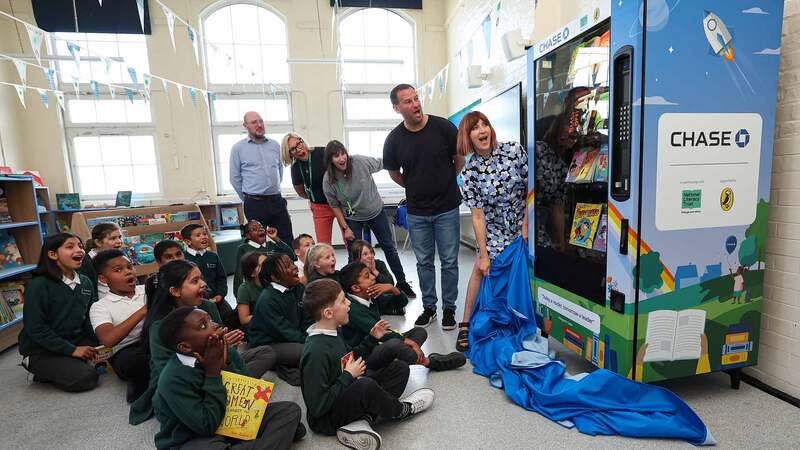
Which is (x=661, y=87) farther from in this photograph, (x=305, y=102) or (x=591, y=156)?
(x=305, y=102)

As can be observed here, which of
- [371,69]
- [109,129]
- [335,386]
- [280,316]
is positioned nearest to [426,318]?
[280,316]

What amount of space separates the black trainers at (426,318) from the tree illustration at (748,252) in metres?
1.76

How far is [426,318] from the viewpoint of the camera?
2828 millimetres

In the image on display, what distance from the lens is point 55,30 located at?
570 centimetres

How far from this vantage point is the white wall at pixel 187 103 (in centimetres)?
585

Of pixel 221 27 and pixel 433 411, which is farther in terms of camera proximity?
pixel 221 27

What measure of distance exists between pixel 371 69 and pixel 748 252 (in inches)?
246

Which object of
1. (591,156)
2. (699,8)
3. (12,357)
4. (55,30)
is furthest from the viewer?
(55,30)

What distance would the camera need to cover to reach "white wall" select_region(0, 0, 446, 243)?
585 centimetres

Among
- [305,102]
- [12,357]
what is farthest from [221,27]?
[12,357]

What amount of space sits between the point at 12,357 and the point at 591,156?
388 centimetres

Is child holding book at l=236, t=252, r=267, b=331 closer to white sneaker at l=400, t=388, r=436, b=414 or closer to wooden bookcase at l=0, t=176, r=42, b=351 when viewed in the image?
white sneaker at l=400, t=388, r=436, b=414

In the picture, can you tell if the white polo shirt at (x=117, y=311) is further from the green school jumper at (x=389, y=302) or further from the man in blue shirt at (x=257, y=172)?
the green school jumper at (x=389, y=302)

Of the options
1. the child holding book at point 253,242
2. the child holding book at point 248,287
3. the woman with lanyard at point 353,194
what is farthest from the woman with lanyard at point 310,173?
the child holding book at point 248,287
